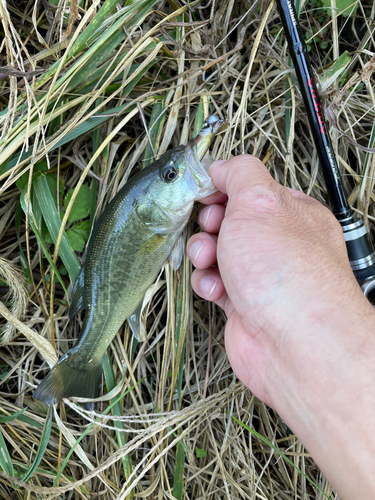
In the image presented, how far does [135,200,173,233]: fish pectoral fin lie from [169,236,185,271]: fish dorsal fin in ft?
0.59

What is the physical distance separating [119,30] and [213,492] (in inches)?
123

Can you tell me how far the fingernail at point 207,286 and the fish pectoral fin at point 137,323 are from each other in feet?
1.65

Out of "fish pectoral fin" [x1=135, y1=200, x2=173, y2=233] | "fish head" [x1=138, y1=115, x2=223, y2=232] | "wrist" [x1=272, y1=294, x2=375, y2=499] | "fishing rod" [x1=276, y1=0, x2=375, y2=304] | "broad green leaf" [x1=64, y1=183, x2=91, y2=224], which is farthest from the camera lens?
"broad green leaf" [x1=64, y1=183, x2=91, y2=224]

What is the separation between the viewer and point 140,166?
2520mm

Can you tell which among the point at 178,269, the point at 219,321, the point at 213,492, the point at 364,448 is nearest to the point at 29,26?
the point at 178,269

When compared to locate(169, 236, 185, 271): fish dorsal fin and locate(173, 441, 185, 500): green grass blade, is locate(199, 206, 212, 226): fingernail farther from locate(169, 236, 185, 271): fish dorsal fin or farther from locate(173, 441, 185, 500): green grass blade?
locate(173, 441, 185, 500): green grass blade

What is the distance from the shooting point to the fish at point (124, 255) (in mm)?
2115

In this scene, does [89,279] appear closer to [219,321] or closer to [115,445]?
[219,321]

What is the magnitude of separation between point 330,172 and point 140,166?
1.30m

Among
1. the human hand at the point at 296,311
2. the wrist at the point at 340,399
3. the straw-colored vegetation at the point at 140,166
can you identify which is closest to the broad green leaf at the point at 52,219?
the straw-colored vegetation at the point at 140,166

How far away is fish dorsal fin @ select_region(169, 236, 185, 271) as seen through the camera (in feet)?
7.70

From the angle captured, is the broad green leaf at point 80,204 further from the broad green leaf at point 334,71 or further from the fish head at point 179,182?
the broad green leaf at point 334,71

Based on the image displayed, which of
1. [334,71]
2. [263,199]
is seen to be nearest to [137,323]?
[263,199]

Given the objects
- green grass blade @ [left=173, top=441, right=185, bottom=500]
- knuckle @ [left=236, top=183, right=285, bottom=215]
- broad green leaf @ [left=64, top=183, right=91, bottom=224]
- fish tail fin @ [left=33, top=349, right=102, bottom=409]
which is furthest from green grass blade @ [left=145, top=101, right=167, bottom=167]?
green grass blade @ [left=173, top=441, right=185, bottom=500]
